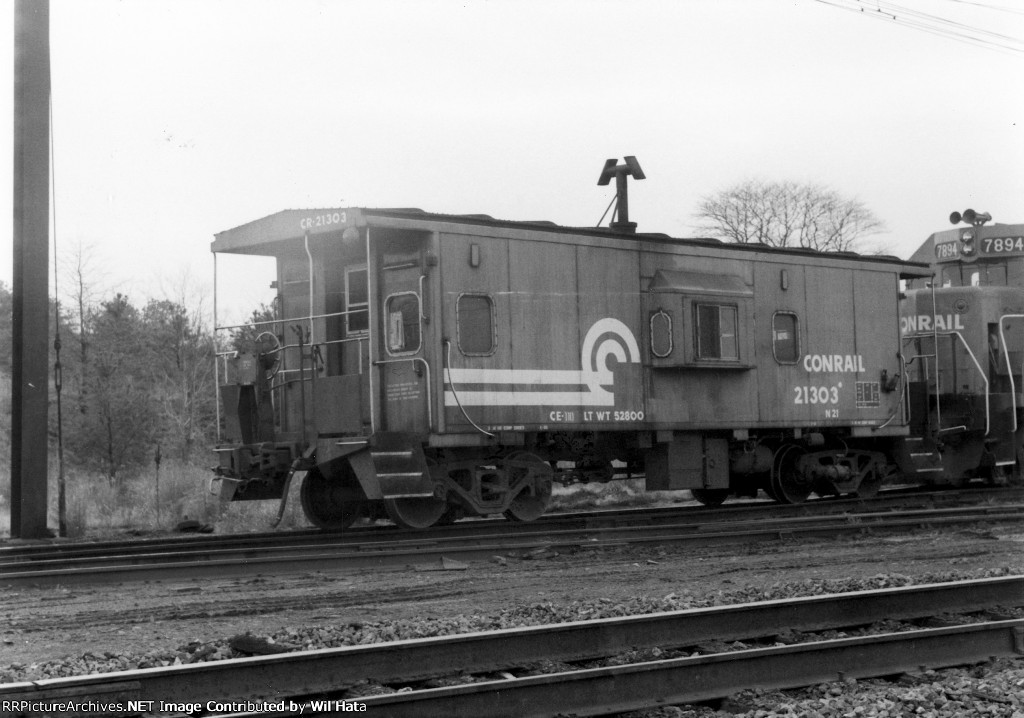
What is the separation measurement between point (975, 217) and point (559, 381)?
1069 centimetres

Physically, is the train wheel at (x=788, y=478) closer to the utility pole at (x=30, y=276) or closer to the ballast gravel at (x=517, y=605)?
the ballast gravel at (x=517, y=605)

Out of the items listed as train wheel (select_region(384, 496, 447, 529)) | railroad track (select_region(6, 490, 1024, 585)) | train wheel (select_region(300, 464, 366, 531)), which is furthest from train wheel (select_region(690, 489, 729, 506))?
train wheel (select_region(300, 464, 366, 531))

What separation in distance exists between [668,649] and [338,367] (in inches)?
317

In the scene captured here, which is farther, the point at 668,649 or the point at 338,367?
the point at 338,367

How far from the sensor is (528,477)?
43.7 feet

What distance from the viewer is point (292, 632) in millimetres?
6562

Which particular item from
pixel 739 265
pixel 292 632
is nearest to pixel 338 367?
pixel 739 265

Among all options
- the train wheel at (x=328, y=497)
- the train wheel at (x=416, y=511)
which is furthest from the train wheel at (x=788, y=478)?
the train wheel at (x=328, y=497)

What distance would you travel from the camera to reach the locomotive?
12367mm

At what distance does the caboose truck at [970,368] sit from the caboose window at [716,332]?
437 cm

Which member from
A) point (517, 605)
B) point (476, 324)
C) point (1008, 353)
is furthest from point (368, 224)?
point (1008, 353)

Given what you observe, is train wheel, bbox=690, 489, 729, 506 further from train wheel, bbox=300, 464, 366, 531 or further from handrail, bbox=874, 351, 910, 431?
train wheel, bbox=300, 464, 366, 531

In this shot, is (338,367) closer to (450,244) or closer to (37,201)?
(450,244)

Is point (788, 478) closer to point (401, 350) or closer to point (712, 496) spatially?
point (712, 496)
